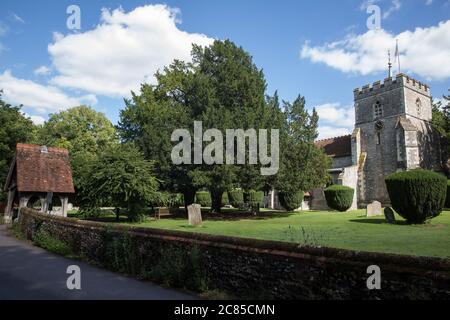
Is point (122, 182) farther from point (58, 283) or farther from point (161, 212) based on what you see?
point (58, 283)

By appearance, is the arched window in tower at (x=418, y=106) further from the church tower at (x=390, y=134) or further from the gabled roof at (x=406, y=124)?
the gabled roof at (x=406, y=124)

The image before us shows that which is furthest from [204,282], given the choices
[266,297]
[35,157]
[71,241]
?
[35,157]

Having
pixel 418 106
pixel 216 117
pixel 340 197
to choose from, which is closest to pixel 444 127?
pixel 418 106

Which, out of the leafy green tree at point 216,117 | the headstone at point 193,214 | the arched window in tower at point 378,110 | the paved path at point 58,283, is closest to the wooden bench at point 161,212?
the leafy green tree at point 216,117

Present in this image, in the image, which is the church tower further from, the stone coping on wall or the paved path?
the paved path

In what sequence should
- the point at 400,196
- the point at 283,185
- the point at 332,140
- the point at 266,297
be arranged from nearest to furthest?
the point at 266,297 < the point at 400,196 < the point at 283,185 < the point at 332,140

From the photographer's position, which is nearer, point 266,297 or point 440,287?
point 440,287

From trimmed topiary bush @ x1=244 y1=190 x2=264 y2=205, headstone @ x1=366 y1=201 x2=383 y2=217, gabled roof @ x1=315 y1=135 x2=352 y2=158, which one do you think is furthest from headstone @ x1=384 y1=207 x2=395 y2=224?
trimmed topiary bush @ x1=244 y1=190 x2=264 y2=205

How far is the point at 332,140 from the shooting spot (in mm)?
47875

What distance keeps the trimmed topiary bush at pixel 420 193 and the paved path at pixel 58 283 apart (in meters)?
15.2

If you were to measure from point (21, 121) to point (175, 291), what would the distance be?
34434 millimetres

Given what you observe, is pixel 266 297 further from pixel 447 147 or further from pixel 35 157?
pixel 447 147
